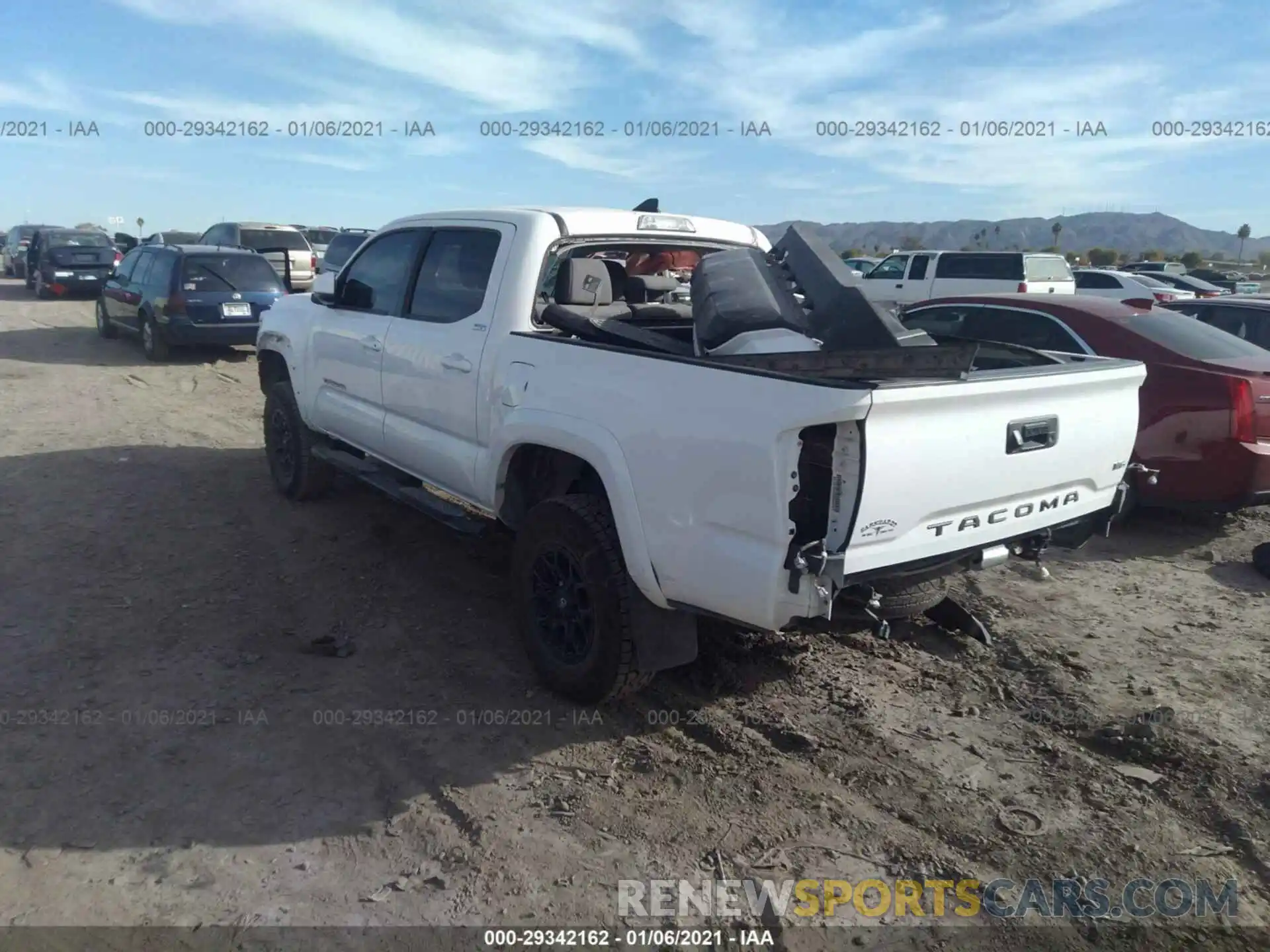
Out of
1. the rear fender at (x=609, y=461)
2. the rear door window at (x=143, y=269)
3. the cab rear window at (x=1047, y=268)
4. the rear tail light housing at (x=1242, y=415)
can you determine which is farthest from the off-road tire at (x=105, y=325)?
the cab rear window at (x=1047, y=268)

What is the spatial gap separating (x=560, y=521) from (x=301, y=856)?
154 centimetres

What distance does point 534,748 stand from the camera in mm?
3740

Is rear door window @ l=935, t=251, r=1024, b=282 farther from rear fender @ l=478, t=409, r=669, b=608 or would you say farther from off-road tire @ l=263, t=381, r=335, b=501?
rear fender @ l=478, t=409, r=669, b=608

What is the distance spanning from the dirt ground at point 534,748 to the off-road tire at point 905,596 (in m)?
0.22

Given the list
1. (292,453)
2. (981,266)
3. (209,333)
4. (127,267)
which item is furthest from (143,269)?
(981,266)

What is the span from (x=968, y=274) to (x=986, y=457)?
54.7 ft

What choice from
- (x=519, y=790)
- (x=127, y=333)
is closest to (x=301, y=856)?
(x=519, y=790)

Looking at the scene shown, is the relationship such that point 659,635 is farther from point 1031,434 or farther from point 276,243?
point 276,243

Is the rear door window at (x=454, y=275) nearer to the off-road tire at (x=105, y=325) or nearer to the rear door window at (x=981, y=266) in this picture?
the off-road tire at (x=105, y=325)

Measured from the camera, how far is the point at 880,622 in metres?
3.32

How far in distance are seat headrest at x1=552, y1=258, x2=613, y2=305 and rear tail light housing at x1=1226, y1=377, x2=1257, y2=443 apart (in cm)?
410

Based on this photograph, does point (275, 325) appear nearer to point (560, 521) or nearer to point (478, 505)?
point (478, 505)

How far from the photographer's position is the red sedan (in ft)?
19.2

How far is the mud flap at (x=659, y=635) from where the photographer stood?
3627 mm
